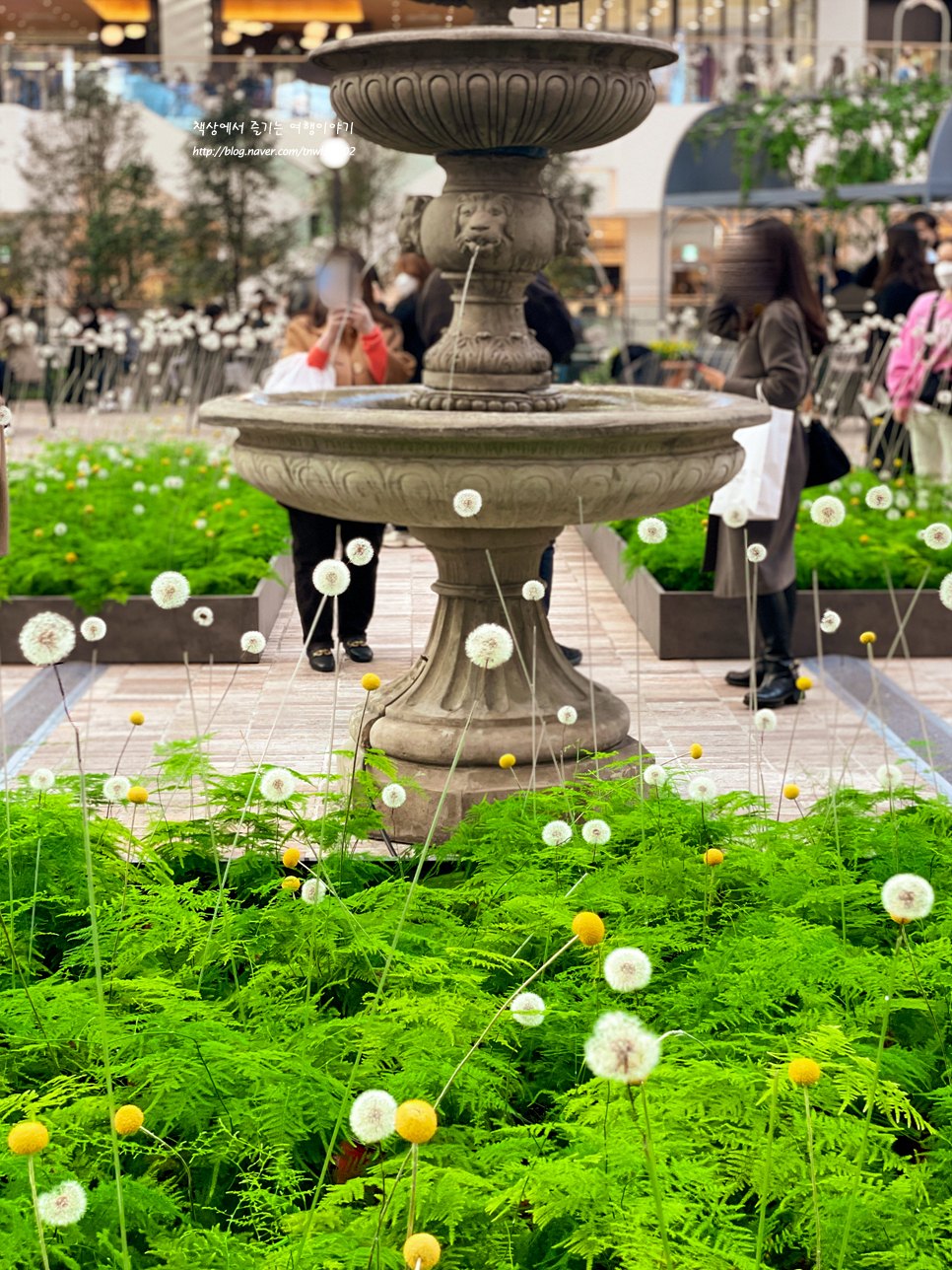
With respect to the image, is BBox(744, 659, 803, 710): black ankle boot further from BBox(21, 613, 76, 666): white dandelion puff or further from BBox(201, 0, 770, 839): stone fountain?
BBox(21, 613, 76, 666): white dandelion puff

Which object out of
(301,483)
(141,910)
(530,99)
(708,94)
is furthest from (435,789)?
(708,94)

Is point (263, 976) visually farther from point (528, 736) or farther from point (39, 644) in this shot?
point (528, 736)

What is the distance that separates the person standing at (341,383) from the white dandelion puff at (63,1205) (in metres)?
4.80

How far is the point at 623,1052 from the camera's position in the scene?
147cm

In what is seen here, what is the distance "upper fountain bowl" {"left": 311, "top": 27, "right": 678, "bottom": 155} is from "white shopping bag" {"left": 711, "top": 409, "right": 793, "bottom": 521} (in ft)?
5.43

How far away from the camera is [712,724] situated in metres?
5.73

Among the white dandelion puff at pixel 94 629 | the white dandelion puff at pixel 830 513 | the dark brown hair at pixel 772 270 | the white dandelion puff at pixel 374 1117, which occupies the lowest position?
the white dandelion puff at pixel 374 1117

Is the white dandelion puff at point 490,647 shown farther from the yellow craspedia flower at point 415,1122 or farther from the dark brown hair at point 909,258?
the dark brown hair at point 909,258

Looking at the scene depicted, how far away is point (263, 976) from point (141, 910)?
0.37m

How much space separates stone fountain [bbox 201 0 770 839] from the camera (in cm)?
425

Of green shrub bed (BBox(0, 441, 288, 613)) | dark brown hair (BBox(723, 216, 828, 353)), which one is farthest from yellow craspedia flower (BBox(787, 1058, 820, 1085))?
green shrub bed (BBox(0, 441, 288, 613))

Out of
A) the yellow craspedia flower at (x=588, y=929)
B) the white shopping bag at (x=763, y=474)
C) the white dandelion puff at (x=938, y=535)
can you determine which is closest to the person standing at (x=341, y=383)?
the white shopping bag at (x=763, y=474)

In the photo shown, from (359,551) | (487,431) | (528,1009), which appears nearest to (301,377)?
(487,431)

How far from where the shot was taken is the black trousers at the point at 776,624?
613cm
